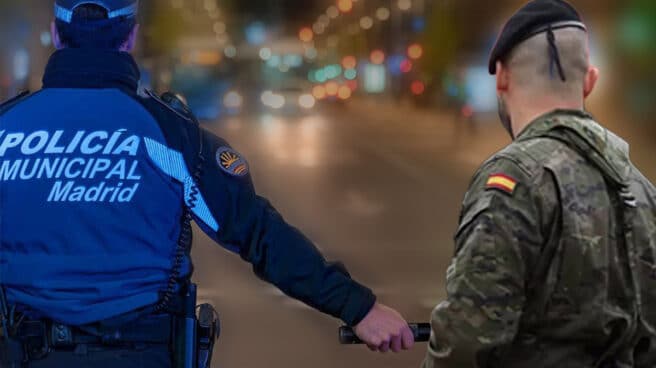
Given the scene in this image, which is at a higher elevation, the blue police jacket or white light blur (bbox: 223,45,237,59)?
the blue police jacket

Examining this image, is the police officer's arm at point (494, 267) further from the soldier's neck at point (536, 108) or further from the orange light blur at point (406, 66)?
the orange light blur at point (406, 66)

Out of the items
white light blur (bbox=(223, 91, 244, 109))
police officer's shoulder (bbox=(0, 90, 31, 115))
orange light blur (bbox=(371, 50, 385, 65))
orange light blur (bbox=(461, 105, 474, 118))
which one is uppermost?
police officer's shoulder (bbox=(0, 90, 31, 115))

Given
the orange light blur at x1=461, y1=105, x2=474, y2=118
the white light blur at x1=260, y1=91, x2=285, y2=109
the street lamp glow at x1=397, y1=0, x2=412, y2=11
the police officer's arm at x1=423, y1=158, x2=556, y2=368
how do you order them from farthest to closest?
the street lamp glow at x1=397, y1=0, x2=412, y2=11
the white light blur at x1=260, y1=91, x2=285, y2=109
the orange light blur at x1=461, y1=105, x2=474, y2=118
the police officer's arm at x1=423, y1=158, x2=556, y2=368

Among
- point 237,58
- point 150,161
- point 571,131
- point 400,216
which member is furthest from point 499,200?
point 237,58

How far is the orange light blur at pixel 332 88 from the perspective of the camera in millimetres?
61688

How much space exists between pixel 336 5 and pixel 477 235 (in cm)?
15067

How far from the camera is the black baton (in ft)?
8.96

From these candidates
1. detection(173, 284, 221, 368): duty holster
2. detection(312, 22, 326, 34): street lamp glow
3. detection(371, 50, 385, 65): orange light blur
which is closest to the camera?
Answer: detection(173, 284, 221, 368): duty holster

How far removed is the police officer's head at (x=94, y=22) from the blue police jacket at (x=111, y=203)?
5cm

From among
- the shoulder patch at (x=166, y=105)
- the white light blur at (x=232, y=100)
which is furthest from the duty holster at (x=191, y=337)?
the white light blur at (x=232, y=100)

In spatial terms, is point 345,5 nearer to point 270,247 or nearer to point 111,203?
point 270,247

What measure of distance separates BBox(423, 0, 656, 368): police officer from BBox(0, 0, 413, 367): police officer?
1.96ft

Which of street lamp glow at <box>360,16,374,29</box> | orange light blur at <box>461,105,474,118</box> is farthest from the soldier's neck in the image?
street lamp glow at <box>360,16,374,29</box>

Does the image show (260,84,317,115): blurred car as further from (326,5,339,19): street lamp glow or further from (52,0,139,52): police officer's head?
(326,5,339,19): street lamp glow
